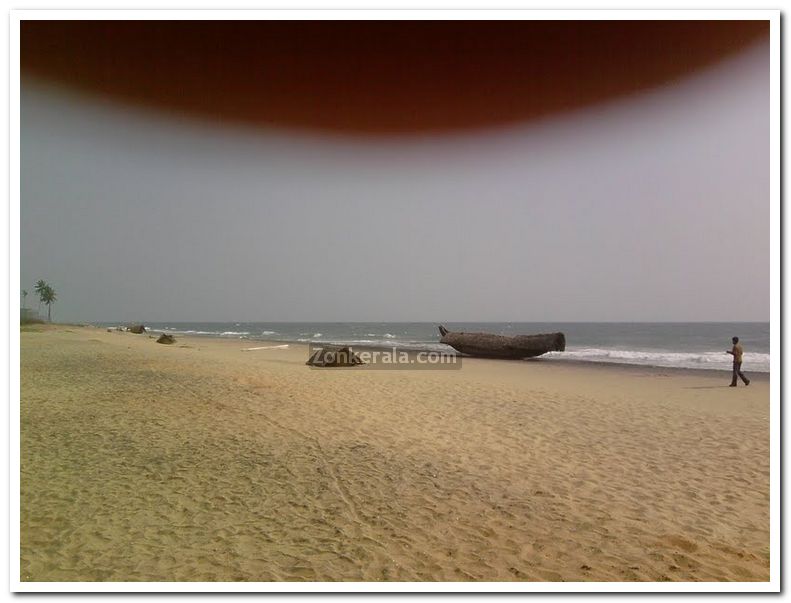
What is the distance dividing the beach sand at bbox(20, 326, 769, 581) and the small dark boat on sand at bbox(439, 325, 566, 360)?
12605mm

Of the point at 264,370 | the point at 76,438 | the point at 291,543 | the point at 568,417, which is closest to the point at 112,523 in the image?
the point at 291,543

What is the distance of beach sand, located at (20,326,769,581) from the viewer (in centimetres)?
353

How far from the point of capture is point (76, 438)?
6.24 meters

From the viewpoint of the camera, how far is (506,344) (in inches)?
941

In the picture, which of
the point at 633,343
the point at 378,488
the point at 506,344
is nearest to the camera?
the point at 378,488

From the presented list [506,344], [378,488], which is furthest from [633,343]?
[378,488]

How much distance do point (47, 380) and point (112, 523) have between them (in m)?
8.02

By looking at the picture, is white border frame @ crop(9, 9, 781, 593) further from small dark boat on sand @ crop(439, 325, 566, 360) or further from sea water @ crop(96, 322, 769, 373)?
small dark boat on sand @ crop(439, 325, 566, 360)

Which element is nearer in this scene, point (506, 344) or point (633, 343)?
point (506, 344)

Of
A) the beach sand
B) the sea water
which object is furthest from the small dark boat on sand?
the beach sand

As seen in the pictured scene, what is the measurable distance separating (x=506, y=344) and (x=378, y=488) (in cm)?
1976
